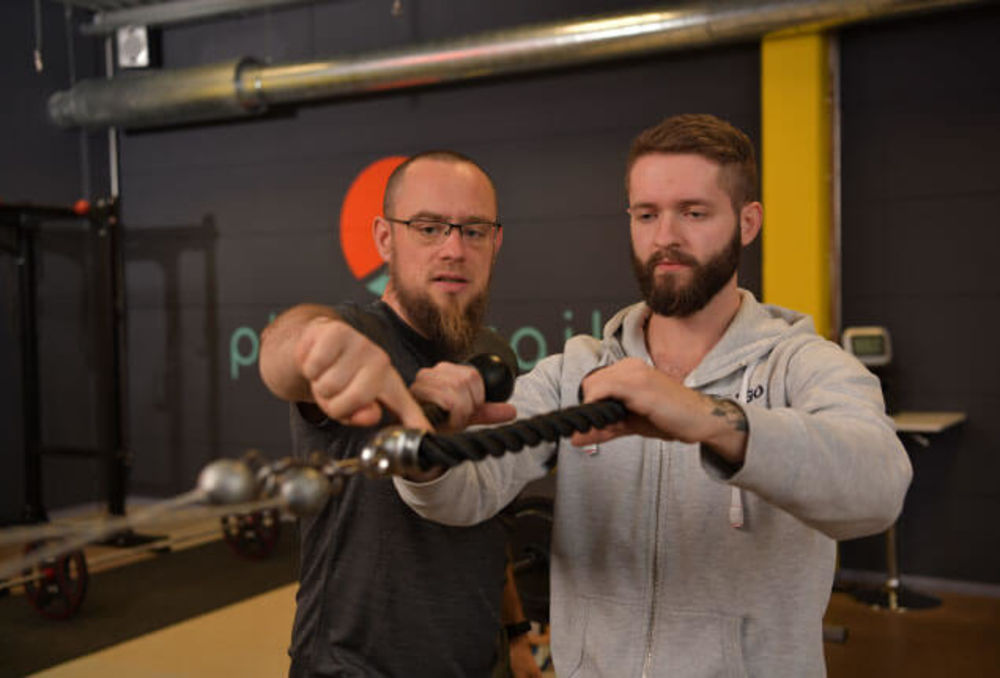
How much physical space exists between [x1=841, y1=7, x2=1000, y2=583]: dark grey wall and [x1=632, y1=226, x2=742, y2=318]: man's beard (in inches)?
132

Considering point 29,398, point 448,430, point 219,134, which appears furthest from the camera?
point 219,134

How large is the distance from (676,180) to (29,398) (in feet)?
17.0

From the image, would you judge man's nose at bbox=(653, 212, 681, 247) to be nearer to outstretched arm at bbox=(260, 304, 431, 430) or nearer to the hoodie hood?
the hoodie hood

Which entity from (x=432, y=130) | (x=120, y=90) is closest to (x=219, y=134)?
(x=120, y=90)

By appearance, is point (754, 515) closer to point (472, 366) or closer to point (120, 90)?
point (472, 366)

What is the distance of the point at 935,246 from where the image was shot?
443cm

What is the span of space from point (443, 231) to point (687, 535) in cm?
63

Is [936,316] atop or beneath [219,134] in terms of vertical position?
beneath

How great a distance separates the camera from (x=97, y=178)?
6.63 meters

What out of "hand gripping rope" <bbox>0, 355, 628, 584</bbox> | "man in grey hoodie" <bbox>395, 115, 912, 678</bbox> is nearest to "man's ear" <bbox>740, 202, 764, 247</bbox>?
"man in grey hoodie" <bbox>395, 115, 912, 678</bbox>

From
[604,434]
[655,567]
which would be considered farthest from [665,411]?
[655,567]

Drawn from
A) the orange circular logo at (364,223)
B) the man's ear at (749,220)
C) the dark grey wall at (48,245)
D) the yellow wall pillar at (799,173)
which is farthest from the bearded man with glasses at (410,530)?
the dark grey wall at (48,245)

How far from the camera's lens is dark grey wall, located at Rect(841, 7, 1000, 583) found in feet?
14.1

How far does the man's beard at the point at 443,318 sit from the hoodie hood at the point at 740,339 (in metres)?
0.26
